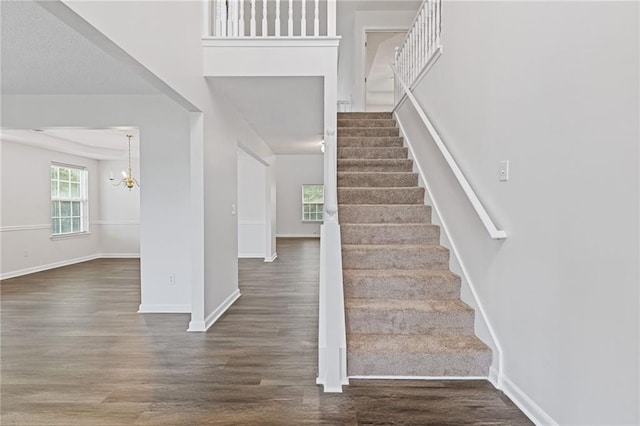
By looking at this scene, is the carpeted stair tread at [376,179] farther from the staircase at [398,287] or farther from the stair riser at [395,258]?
the stair riser at [395,258]

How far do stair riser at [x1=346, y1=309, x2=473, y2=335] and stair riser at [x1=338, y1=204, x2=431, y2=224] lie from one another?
3.71ft

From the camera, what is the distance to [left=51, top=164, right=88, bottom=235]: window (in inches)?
282

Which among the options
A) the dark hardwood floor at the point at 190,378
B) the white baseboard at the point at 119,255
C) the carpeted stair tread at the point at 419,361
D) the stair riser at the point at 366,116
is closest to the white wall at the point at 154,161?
the dark hardwood floor at the point at 190,378

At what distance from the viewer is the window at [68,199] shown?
23.5 ft

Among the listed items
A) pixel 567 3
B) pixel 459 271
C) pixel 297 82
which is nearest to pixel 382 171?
pixel 297 82

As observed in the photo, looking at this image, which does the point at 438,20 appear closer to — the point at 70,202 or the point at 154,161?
the point at 154,161

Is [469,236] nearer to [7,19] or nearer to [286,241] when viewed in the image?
[7,19]

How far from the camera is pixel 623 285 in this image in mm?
1410

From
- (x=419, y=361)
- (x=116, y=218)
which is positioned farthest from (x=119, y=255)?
(x=419, y=361)

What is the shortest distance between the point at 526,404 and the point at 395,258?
1.36 metres

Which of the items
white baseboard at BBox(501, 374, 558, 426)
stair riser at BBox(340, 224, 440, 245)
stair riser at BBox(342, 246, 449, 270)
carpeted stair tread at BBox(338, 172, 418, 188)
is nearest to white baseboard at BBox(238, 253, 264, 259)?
carpeted stair tread at BBox(338, 172, 418, 188)

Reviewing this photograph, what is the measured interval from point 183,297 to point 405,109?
3.52m

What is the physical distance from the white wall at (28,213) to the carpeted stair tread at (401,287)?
20.4ft

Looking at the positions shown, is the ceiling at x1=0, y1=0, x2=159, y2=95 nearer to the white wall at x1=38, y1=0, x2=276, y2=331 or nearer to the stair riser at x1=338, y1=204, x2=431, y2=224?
the white wall at x1=38, y1=0, x2=276, y2=331
